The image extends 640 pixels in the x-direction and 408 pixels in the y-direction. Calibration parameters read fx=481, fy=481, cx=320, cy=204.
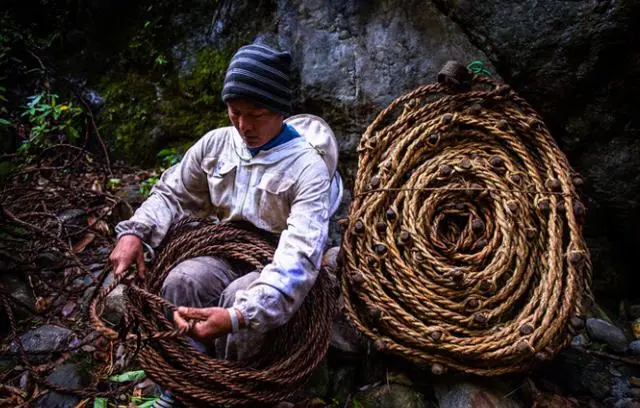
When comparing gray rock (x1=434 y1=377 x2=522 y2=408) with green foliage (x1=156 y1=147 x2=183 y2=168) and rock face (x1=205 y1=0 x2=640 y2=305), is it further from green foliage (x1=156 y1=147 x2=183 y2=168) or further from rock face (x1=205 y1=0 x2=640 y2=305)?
green foliage (x1=156 y1=147 x2=183 y2=168)

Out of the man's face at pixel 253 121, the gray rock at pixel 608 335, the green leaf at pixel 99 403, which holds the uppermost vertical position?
the man's face at pixel 253 121

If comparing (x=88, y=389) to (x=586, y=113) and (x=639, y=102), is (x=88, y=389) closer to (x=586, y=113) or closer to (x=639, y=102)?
(x=586, y=113)

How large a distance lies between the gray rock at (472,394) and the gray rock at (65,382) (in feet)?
5.55

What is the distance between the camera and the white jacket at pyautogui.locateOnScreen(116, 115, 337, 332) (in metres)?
1.95

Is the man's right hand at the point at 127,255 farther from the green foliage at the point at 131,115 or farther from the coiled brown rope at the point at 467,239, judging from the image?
the green foliage at the point at 131,115

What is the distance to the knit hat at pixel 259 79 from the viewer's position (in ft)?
6.87

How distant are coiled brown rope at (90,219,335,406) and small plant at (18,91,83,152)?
2.65 meters

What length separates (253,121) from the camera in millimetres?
2199

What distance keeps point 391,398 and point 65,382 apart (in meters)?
1.57

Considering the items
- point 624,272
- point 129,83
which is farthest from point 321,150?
point 129,83

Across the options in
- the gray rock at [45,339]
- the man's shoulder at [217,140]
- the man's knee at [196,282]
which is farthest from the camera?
the gray rock at [45,339]

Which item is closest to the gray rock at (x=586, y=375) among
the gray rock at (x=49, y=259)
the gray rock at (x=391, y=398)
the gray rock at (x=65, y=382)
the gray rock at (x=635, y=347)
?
the gray rock at (x=635, y=347)

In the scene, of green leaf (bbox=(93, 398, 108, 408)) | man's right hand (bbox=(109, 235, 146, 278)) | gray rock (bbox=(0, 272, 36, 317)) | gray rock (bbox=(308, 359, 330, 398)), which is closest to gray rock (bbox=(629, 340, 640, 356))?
gray rock (bbox=(308, 359, 330, 398))

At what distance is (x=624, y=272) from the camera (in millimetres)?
3119
